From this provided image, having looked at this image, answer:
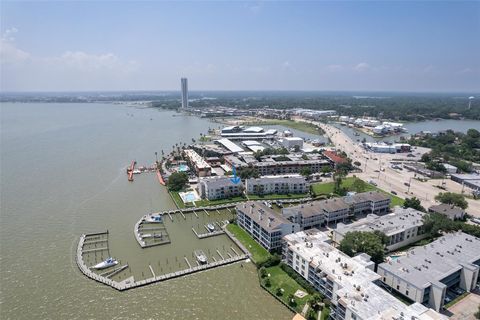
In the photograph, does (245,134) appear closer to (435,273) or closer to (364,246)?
(364,246)

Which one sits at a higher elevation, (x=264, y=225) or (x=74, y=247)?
(x=264, y=225)

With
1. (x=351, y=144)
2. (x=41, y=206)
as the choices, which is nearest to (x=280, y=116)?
(x=351, y=144)

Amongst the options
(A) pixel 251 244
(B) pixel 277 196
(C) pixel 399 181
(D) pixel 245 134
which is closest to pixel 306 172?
(B) pixel 277 196

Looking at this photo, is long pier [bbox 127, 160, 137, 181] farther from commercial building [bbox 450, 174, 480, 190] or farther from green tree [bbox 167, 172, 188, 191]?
commercial building [bbox 450, 174, 480, 190]

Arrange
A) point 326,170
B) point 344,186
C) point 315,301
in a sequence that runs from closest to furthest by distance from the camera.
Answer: point 315,301 → point 344,186 → point 326,170

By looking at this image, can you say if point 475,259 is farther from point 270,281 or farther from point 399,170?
point 399,170

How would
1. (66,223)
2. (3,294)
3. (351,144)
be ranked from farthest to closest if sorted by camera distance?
(351,144)
(66,223)
(3,294)

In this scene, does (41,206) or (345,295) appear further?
(41,206)
